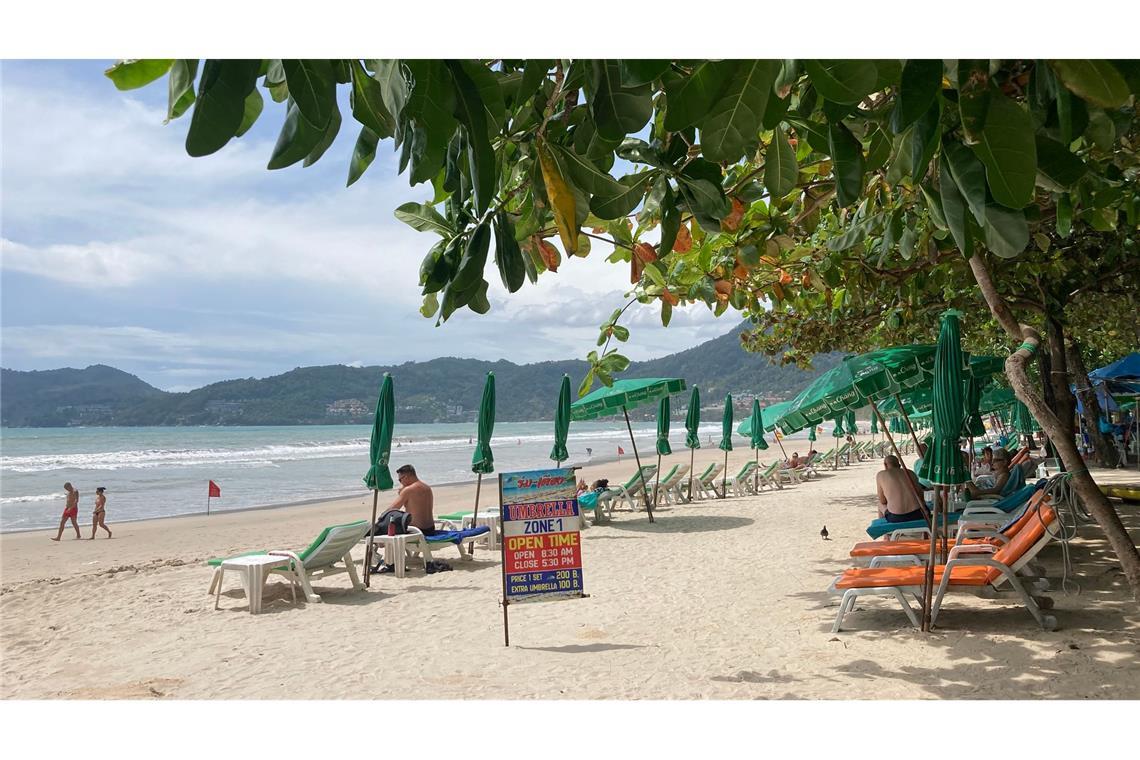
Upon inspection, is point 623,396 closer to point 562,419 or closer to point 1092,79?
point 562,419

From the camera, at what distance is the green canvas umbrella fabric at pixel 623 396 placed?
1201 cm

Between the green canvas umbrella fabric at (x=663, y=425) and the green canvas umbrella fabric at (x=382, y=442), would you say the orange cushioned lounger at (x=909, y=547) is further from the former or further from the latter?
the green canvas umbrella fabric at (x=663, y=425)

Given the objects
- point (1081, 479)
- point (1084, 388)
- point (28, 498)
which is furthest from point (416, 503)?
point (28, 498)

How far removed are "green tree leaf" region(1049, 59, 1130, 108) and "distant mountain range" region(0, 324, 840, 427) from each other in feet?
256

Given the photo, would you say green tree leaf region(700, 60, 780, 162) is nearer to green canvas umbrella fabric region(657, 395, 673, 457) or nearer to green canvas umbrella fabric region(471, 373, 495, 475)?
green canvas umbrella fabric region(471, 373, 495, 475)

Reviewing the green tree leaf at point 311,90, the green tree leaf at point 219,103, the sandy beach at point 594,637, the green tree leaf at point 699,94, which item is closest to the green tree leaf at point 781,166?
the green tree leaf at point 699,94

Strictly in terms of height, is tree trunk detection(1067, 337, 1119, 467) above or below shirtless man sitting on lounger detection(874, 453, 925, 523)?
Answer: above

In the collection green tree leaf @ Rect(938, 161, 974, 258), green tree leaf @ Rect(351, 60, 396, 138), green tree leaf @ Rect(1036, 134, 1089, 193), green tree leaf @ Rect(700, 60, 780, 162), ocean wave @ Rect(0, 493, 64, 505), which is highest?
green tree leaf @ Rect(351, 60, 396, 138)

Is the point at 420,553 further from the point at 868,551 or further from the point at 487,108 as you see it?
the point at 487,108

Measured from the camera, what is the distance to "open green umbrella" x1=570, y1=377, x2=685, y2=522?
39.4 feet

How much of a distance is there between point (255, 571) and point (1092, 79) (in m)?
6.91

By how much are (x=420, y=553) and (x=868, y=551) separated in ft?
16.4

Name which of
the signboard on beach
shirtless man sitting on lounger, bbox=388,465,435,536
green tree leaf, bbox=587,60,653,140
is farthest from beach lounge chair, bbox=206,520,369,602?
green tree leaf, bbox=587,60,653,140
